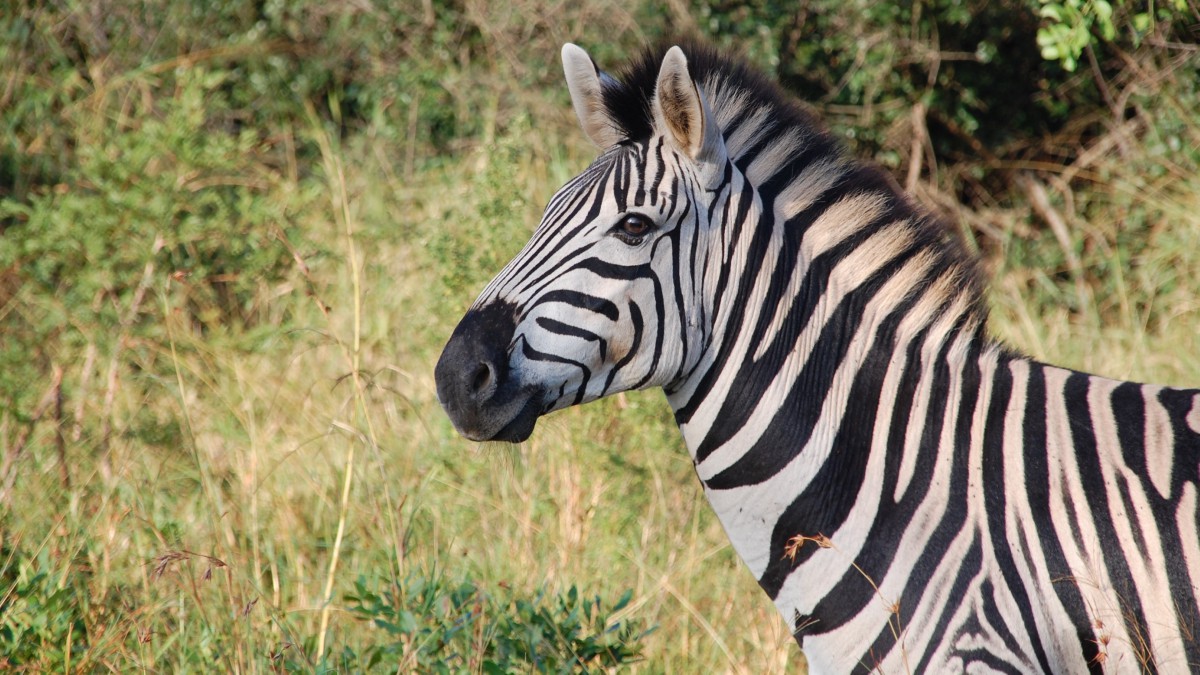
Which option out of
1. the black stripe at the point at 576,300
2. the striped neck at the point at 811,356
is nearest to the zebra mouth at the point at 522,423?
the black stripe at the point at 576,300

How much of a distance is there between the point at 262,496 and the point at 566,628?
95.8 inches

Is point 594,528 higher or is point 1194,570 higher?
point 1194,570

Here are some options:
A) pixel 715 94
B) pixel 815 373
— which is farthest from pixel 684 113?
pixel 815 373

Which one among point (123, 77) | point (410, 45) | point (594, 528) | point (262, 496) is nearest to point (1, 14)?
point (123, 77)

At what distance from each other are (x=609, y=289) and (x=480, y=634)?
48.0 inches

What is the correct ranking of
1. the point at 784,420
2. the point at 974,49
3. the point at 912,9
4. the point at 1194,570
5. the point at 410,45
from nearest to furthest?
1. the point at 1194,570
2. the point at 784,420
3. the point at 912,9
4. the point at 974,49
5. the point at 410,45

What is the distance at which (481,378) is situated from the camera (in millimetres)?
2564

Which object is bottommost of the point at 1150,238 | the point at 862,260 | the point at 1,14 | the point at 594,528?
the point at 594,528

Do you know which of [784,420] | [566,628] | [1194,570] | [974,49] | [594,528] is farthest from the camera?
[974,49]

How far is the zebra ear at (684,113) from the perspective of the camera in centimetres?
260

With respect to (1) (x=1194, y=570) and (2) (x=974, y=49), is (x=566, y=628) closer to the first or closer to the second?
(1) (x=1194, y=570)

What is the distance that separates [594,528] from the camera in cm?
501

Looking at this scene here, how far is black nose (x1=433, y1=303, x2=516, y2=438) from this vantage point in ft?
8.35

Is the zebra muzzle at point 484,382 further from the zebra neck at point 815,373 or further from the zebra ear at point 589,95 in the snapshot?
the zebra ear at point 589,95
